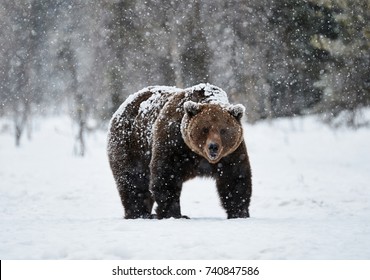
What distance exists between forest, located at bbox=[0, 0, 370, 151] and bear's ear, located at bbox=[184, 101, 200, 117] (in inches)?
372

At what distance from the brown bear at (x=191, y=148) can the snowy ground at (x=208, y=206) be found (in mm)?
416

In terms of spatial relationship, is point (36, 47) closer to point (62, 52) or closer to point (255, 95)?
point (62, 52)

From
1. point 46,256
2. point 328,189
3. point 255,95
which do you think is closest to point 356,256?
point 46,256

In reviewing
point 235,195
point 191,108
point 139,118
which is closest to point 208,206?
point 139,118

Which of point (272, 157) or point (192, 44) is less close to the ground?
point (192, 44)

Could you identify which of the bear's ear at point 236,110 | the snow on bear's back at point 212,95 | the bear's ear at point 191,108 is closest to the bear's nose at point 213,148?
the bear's ear at point 191,108

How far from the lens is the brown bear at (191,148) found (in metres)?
5.74

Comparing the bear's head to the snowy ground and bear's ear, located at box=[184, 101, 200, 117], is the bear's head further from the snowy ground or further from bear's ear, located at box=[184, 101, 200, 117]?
the snowy ground

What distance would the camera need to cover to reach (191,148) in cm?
588

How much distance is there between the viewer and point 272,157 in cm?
1667

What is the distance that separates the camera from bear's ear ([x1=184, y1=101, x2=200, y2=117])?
582 cm

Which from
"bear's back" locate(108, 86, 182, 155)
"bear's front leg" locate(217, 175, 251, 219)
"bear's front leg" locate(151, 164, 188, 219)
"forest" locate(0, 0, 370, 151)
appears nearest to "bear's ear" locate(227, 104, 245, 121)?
"bear's front leg" locate(217, 175, 251, 219)

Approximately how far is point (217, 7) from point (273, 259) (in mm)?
13467

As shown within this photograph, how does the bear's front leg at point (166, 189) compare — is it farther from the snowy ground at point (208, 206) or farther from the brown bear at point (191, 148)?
the snowy ground at point (208, 206)
